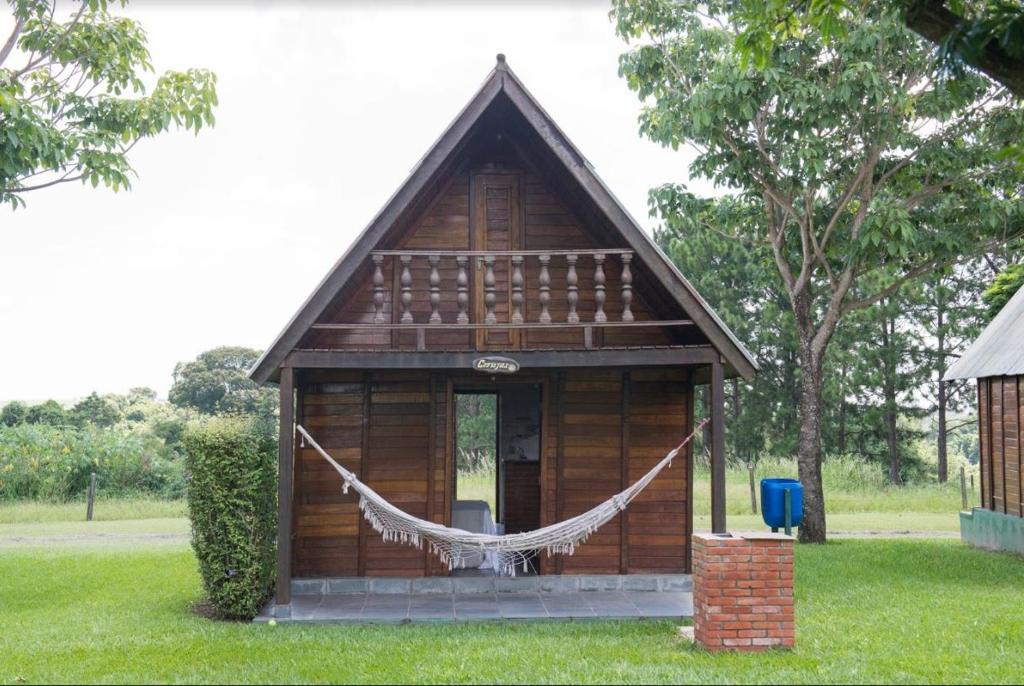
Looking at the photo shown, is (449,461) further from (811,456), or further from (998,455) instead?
(998,455)

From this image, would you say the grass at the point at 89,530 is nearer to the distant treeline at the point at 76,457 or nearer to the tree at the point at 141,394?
the distant treeline at the point at 76,457

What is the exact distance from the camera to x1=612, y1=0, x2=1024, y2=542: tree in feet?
39.1

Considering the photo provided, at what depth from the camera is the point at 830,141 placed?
13039mm

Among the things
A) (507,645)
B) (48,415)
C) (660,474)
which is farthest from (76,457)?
(507,645)

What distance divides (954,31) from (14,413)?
29079mm

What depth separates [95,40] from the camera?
10414 millimetres

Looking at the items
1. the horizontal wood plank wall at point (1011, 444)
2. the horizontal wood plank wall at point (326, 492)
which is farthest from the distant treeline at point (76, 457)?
the horizontal wood plank wall at point (1011, 444)

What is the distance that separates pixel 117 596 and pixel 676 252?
62.1 feet

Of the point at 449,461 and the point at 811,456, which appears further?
the point at 811,456

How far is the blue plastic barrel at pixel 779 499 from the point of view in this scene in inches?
490

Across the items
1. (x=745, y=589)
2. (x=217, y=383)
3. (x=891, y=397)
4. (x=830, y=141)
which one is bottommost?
(x=745, y=589)

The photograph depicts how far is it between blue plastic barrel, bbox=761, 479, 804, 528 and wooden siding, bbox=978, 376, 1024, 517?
2808 millimetres

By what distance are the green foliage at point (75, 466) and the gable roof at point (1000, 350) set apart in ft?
52.0

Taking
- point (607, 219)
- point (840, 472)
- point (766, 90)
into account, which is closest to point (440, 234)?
point (607, 219)
